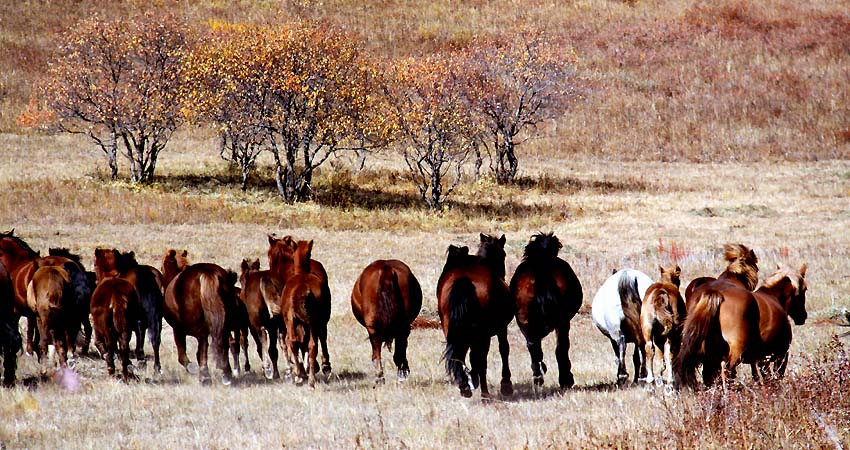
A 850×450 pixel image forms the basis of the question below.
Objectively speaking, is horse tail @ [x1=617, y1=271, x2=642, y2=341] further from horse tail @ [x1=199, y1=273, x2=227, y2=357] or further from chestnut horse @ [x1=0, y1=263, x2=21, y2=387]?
chestnut horse @ [x1=0, y1=263, x2=21, y2=387]

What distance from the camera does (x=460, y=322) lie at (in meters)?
9.73

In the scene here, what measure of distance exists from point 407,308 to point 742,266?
3.96 m

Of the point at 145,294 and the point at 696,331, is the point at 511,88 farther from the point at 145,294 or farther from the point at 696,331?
the point at 696,331

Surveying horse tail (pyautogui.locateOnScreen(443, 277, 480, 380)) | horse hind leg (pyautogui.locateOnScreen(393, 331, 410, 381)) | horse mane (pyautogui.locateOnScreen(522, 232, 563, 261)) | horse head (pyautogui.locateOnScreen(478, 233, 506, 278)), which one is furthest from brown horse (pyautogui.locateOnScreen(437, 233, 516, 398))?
horse hind leg (pyautogui.locateOnScreen(393, 331, 410, 381))

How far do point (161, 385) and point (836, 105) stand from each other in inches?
2018

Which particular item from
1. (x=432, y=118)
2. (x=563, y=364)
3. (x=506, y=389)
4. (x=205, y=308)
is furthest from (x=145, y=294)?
(x=432, y=118)

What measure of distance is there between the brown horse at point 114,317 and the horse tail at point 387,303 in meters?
3.05

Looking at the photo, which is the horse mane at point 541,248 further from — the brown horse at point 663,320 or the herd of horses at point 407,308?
the brown horse at point 663,320

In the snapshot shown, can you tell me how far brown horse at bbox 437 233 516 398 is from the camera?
32.0ft

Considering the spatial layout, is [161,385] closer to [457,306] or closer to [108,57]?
[457,306]

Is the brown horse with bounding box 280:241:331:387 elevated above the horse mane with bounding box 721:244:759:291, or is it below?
below

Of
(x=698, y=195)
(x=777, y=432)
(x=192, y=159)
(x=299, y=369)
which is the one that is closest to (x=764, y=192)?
(x=698, y=195)

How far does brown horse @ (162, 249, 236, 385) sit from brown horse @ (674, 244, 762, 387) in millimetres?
5523

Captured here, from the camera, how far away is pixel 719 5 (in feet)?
224
